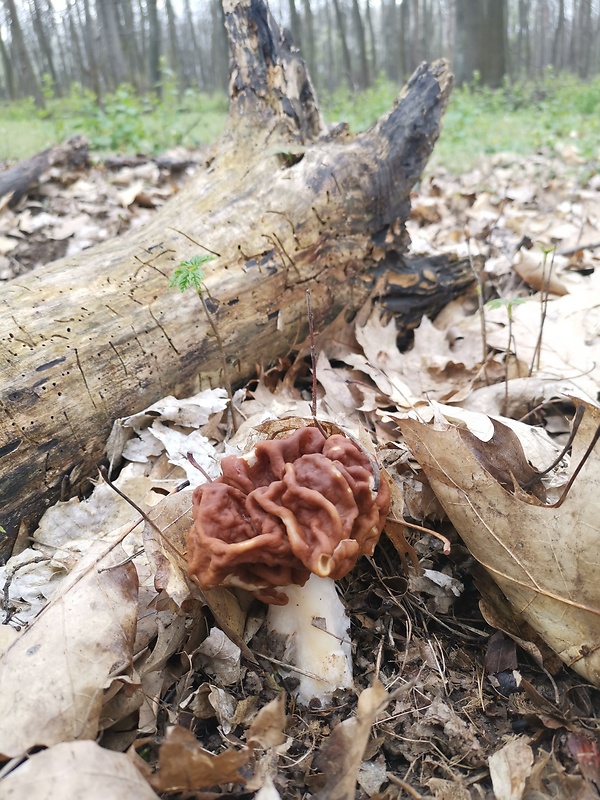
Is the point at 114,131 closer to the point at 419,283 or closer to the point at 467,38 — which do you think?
the point at 419,283

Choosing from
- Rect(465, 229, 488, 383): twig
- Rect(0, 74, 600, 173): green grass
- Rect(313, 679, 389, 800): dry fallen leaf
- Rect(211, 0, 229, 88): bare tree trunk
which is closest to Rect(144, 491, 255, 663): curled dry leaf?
Rect(313, 679, 389, 800): dry fallen leaf

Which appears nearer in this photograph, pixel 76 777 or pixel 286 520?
pixel 76 777

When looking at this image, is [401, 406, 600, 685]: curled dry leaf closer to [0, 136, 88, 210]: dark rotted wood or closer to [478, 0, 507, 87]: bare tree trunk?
[0, 136, 88, 210]: dark rotted wood

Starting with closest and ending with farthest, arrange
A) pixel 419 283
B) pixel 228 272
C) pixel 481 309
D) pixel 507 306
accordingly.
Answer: pixel 507 306, pixel 228 272, pixel 481 309, pixel 419 283

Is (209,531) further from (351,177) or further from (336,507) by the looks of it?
(351,177)

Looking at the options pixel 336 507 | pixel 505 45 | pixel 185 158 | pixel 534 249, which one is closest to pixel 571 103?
pixel 505 45

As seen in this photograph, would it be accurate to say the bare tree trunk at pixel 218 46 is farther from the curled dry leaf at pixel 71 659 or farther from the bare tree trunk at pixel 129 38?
the curled dry leaf at pixel 71 659

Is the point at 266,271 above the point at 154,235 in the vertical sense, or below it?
below

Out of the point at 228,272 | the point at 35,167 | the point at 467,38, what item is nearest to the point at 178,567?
the point at 228,272
